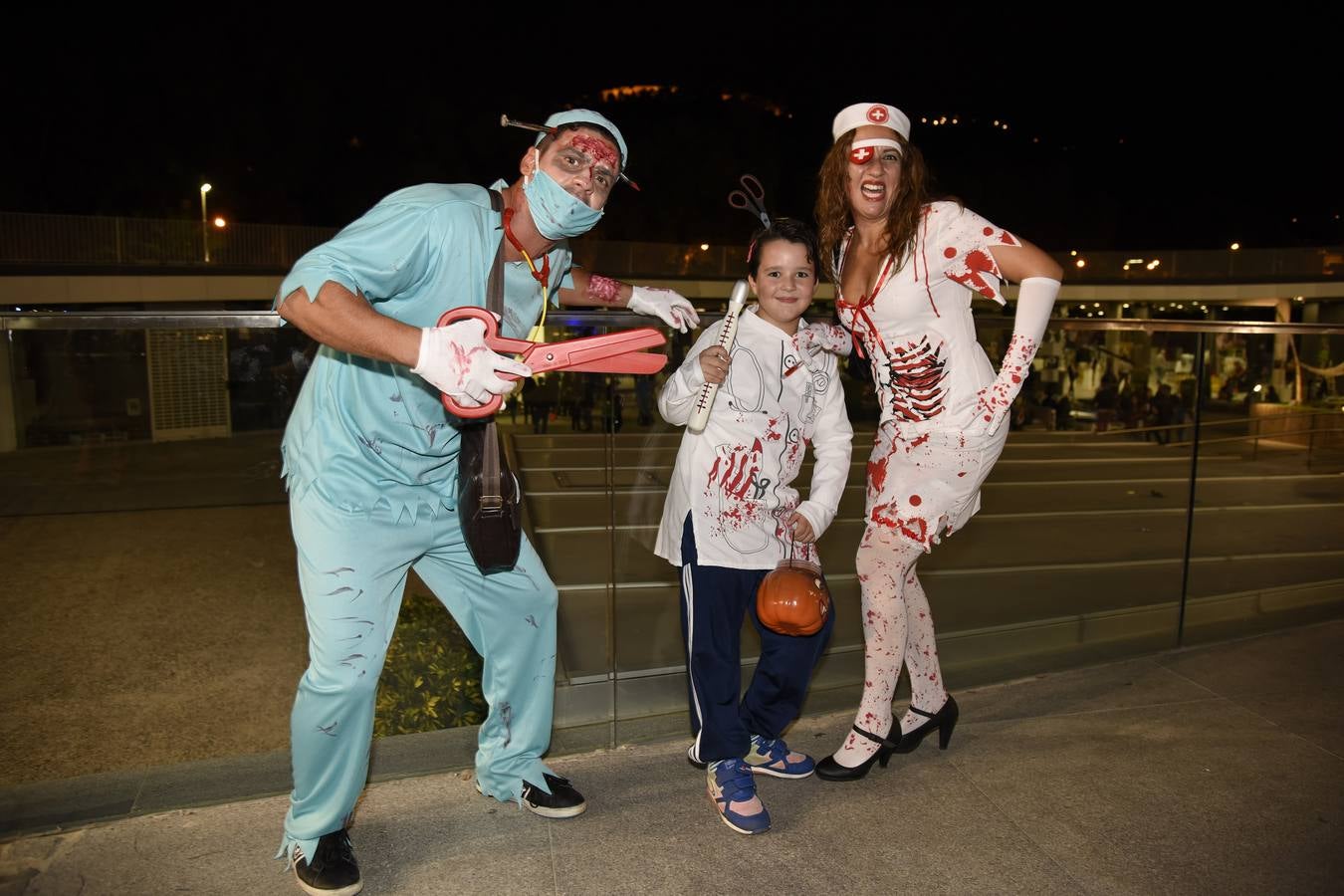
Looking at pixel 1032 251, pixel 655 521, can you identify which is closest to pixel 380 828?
pixel 655 521

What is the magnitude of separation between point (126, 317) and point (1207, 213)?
56.4 meters

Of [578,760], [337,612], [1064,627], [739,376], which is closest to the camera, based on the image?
[337,612]

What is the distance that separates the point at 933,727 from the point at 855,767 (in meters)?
0.33

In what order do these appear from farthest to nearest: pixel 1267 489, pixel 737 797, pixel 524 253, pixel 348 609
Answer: pixel 1267 489 → pixel 737 797 → pixel 524 253 → pixel 348 609

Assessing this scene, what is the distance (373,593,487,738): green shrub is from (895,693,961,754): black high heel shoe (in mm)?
1614

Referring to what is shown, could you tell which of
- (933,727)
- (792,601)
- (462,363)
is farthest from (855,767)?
(462,363)

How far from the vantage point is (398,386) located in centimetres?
209

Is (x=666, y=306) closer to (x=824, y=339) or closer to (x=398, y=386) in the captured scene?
(x=824, y=339)

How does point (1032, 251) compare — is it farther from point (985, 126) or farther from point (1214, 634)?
point (985, 126)

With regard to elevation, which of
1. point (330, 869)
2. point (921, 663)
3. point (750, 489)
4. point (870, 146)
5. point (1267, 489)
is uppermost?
point (870, 146)

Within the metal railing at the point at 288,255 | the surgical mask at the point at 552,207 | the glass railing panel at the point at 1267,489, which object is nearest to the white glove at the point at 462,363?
the surgical mask at the point at 552,207

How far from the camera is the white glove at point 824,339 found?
2.62 meters

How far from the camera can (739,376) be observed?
256 centimetres

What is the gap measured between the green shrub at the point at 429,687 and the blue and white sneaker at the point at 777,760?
1.29 m
